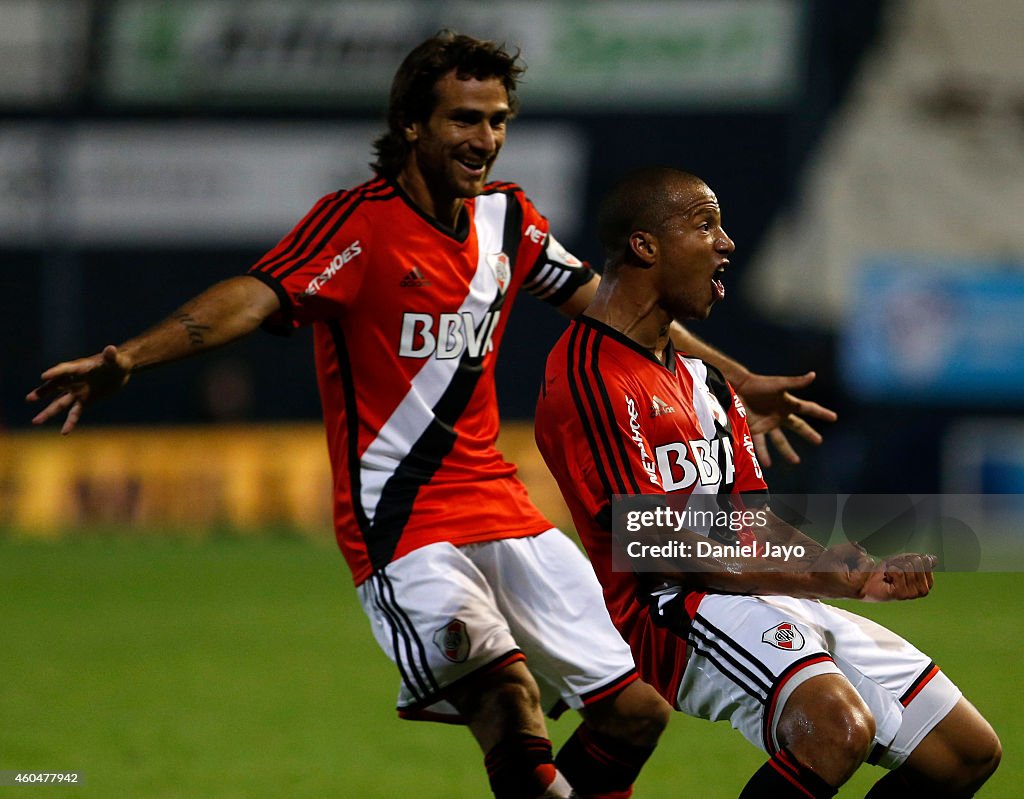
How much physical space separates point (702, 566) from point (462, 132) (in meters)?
1.70

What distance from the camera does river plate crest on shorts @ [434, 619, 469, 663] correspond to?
508cm

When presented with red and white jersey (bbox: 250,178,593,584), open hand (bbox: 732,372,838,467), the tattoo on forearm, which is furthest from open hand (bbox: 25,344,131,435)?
open hand (bbox: 732,372,838,467)

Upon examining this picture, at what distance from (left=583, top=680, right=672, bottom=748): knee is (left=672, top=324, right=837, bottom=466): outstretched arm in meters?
0.89

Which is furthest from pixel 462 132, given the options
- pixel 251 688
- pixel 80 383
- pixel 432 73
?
pixel 251 688

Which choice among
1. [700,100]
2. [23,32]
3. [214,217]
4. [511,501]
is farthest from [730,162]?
[511,501]

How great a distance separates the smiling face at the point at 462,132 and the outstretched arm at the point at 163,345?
0.76 metres

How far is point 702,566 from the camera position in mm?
4418

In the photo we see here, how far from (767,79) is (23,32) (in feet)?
32.3

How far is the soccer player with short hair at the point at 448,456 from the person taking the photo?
5113mm

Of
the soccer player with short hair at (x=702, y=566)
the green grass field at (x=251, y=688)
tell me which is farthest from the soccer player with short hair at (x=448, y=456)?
the green grass field at (x=251, y=688)

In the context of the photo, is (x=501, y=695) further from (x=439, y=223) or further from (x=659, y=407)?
(x=439, y=223)

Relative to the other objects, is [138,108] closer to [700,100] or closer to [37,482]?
[37,482]

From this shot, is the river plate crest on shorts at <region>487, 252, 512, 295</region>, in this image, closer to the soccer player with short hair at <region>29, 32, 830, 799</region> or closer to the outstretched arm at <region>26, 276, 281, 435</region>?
the soccer player with short hair at <region>29, 32, 830, 799</region>

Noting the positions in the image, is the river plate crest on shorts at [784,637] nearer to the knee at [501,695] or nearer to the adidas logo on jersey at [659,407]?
the adidas logo on jersey at [659,407]
